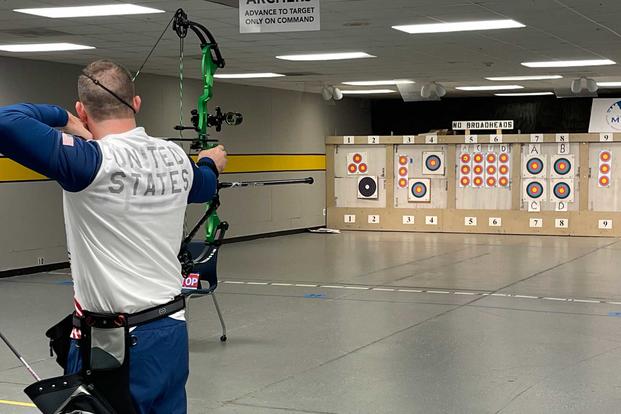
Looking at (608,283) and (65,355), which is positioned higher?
(65,355)

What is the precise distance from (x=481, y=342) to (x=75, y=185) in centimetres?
429

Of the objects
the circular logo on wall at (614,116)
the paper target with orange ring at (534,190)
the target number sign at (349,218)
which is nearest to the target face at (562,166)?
the paper target with orange ring at (534,190)

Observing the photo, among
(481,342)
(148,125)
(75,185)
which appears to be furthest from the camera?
(148,125)

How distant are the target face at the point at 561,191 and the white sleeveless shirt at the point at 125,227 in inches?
484

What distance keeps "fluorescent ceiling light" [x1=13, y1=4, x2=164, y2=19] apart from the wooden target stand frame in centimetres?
849

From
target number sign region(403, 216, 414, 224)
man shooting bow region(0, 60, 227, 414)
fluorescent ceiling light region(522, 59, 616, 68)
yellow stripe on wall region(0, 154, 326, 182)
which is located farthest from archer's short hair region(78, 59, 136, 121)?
target number sign region(403, 216, 414, 224)

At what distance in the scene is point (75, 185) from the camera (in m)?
1.94

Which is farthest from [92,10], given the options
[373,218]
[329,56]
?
[373,218]

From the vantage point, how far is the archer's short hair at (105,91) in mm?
2018

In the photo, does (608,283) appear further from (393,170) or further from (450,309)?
(393,170)

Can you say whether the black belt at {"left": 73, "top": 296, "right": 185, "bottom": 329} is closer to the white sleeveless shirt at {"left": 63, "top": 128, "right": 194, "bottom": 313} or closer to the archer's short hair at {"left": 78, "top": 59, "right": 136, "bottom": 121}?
the white sleeveless shirt at {"left": 63, "top": 128, "right": 194, "bottom": 313}

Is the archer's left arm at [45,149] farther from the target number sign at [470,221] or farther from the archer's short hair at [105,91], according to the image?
the target number sign at [470,221]

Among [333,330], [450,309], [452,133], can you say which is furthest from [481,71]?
[333,330]

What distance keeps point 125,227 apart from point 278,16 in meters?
3.98
